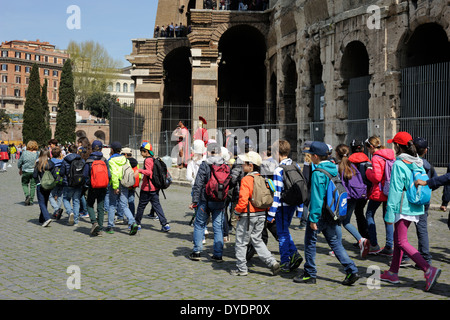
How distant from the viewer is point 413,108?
15078 mm

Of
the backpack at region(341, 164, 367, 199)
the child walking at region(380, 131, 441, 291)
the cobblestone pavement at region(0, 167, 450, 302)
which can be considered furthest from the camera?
the backpack at region(341, 164, 367, 199)

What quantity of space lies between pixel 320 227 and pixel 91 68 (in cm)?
7185

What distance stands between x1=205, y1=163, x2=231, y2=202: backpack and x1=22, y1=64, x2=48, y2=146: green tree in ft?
179

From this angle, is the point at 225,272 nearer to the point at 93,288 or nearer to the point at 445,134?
the point at 93,288

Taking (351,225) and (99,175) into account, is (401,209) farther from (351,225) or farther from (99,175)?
(99,175)

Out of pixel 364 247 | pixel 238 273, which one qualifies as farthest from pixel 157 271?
pixel 364 247

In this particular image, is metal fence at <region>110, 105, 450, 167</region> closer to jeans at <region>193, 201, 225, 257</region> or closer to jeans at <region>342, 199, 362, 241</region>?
jeans at <region>193, 201, 225, 257</region>

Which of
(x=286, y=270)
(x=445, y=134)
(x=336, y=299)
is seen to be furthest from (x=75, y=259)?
(x=445, y=134)

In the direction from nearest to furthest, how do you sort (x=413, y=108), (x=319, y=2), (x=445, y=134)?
1. (x=445, y=134)
2. (x=413, y=108)
3. (x=319, y=2)

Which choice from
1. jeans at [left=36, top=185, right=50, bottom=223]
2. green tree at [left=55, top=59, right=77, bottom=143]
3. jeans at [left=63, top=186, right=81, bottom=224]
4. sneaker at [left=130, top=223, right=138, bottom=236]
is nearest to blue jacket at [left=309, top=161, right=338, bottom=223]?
sneaker at [left=130, top=223, right=138, bottom=236]

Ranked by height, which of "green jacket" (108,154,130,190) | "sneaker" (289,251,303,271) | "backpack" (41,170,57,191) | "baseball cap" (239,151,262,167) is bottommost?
"sneaker" (289,251,303,271)

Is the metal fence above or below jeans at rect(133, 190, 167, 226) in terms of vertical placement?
above

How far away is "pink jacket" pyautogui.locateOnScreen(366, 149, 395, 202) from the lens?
6617mm

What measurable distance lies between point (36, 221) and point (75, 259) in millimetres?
3626
